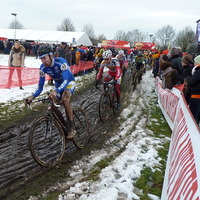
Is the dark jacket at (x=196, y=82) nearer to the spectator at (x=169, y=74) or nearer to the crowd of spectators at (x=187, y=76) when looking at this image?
the crowd of spectators at (x=187, y=76)

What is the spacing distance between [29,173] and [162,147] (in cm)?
309

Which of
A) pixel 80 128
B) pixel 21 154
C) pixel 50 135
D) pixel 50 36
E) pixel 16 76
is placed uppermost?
pixel 50 36

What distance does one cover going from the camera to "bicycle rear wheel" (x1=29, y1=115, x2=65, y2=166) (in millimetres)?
3773

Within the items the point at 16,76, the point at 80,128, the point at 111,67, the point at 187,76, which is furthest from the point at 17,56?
the point at 187,76

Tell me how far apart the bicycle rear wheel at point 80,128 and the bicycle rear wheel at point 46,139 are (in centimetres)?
54

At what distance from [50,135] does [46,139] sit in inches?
4.8

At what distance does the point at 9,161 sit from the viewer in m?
4.11

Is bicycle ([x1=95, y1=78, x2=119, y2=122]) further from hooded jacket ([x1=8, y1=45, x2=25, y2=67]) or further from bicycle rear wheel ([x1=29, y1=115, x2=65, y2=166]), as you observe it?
hooded jacket ([x1=8, y1=45, x2=25, y2=67])

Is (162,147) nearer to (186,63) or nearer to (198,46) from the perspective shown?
(186,63)

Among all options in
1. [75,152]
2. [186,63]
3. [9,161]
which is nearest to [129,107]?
[186,63]

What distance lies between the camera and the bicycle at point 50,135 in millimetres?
3777

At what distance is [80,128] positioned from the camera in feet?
16.6

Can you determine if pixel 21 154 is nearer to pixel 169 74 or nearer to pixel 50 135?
pixel 50 135

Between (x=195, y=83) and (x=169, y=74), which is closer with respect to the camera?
(x=195, y=83)
